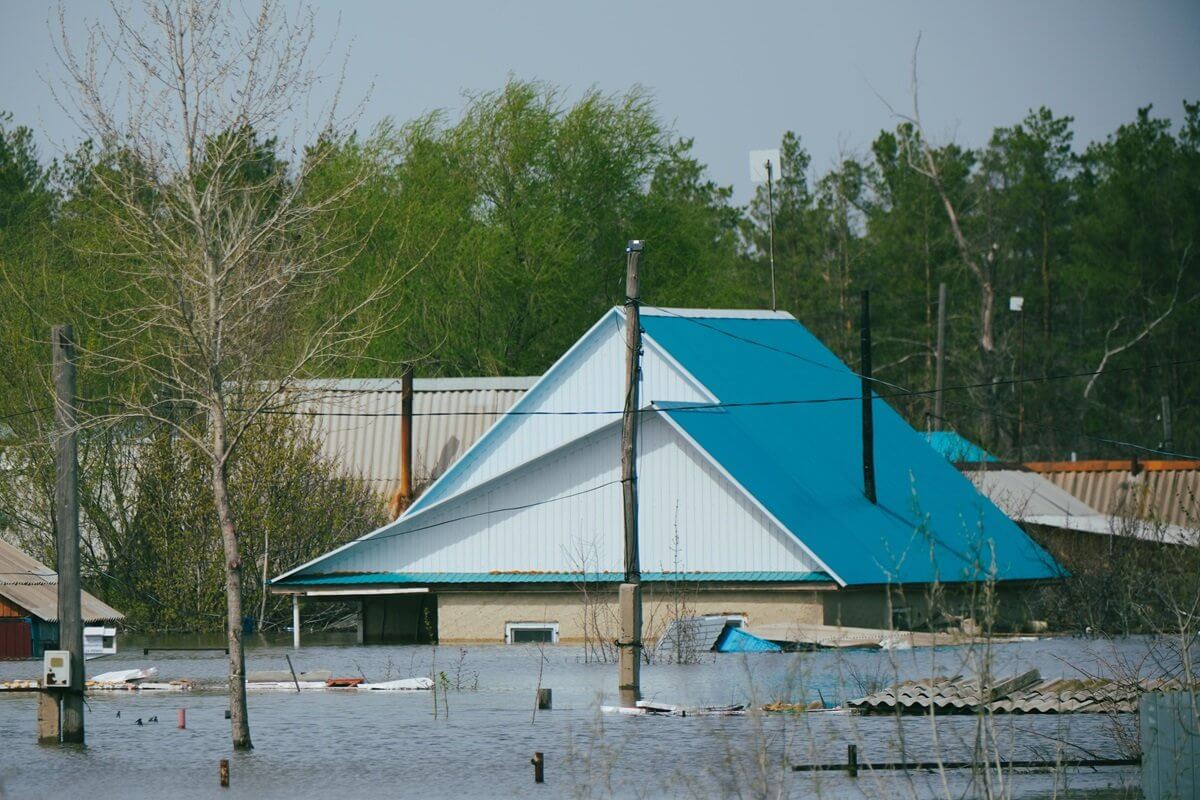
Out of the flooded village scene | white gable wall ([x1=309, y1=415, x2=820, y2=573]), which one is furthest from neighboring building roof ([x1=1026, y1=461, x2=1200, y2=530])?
white gable wall ([x1=309, y1=415, x2=820, y2=573])

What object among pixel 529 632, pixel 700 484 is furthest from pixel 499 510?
pixel 700 484

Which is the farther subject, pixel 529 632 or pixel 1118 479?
pixel 1118 479

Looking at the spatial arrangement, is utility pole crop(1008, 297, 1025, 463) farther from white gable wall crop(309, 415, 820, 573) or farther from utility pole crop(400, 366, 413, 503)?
white gable wall crop(309, 415, 820, 573)

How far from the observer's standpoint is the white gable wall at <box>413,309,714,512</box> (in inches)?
1667

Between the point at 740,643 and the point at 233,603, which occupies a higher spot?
the point at 233,603

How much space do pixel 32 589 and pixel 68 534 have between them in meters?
18.2

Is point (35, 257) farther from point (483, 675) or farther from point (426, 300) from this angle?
point (483, 675)

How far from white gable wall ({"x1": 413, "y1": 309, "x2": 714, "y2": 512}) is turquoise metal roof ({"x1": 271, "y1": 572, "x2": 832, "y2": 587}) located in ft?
6.45

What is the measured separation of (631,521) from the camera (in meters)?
28.6

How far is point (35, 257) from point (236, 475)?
13646 mm

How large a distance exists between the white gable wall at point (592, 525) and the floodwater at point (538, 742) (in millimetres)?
5305

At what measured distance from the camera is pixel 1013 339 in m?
79.3

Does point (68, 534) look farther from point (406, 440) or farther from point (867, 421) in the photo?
point (406, 440)

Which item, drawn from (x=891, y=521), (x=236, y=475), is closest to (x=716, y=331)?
(x=891, y=521)
